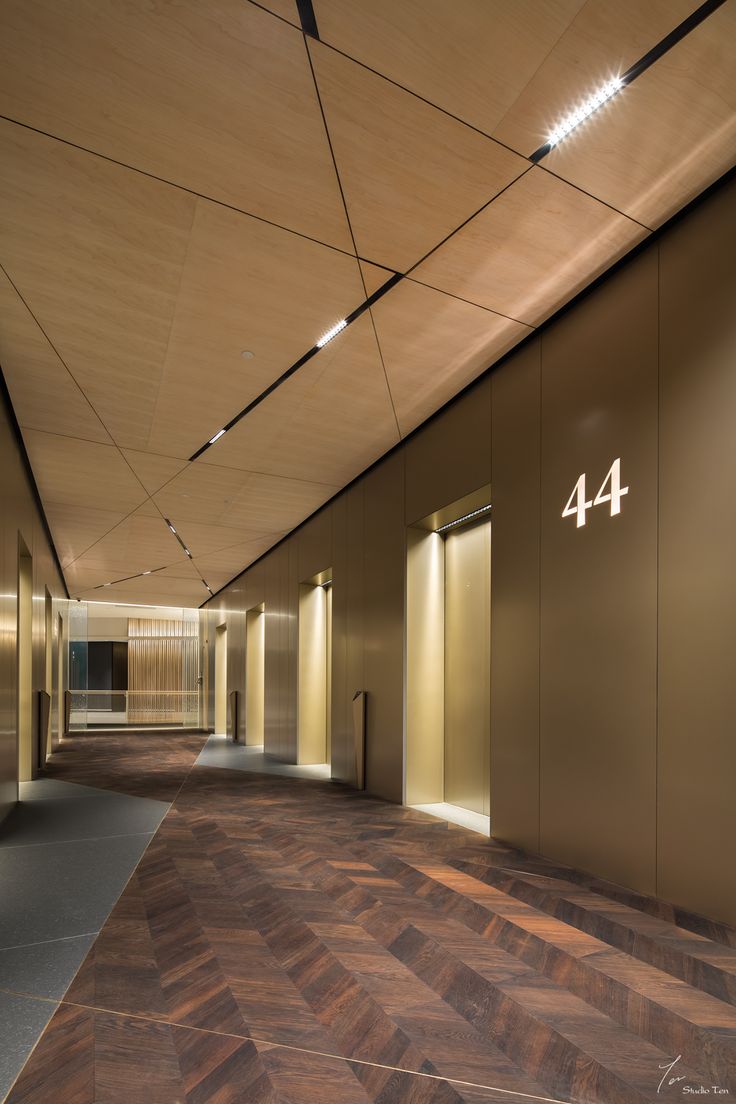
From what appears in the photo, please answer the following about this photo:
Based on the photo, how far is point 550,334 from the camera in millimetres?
4738

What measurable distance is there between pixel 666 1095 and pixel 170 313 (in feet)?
15.5

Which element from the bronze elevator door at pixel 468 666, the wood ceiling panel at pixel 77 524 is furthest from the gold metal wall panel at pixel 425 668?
the wood ceiling panel at pixel 77 524

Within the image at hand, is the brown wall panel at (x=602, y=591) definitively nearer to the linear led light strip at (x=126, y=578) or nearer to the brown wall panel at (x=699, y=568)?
the brown wall panel at (x=699, y=568)

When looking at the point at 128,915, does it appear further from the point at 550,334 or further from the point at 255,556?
the point at 255,556

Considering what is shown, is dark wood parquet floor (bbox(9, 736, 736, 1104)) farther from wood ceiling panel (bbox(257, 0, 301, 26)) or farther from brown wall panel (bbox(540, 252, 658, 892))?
wood ceiling panel (bbox(257, 0, 301, 26))

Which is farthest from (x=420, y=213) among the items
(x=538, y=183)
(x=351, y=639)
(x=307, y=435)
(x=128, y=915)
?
(x=351, y=639)

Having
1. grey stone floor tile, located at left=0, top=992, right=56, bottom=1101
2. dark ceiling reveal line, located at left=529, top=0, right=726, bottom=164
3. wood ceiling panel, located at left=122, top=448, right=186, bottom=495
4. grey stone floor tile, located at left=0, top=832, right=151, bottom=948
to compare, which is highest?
dark ceiling reveal line, located at left=529, top=0, right=726, bottom=164

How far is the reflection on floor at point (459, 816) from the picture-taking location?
5.49 metres

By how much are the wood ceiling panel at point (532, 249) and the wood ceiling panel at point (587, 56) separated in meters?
0.34

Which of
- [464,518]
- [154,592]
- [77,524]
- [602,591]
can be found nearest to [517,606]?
[602,591]

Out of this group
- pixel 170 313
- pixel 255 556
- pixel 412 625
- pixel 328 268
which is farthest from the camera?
pixel 255 556

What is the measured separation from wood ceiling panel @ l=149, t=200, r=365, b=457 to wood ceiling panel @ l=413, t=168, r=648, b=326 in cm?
69

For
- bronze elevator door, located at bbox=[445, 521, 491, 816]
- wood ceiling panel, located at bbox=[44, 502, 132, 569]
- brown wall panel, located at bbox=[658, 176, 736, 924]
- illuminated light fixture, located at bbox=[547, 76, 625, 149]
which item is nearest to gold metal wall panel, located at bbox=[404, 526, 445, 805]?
bronze elevator door, located at bbox=[445, 521, 491, 816]

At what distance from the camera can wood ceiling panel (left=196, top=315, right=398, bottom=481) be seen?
5.29 meters
